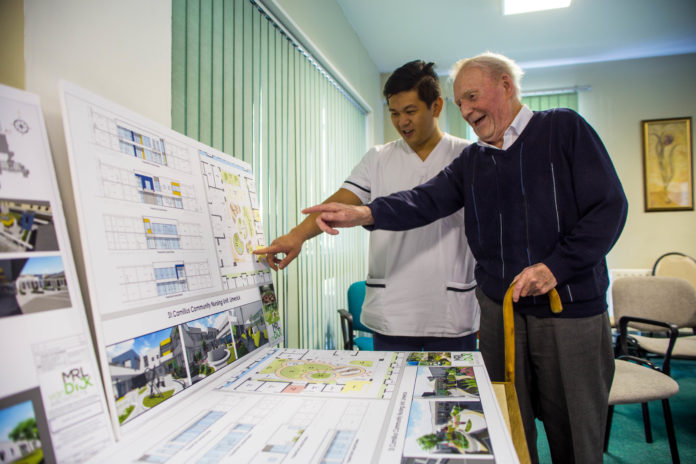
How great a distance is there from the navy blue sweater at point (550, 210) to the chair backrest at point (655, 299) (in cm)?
→ 214

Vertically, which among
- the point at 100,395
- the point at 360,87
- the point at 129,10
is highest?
the point at 360,87

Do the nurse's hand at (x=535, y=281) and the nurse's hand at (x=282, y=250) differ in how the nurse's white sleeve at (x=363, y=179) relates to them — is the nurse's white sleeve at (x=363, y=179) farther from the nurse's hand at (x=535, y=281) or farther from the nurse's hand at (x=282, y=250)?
the nurse's hand at (x=535, y=281)

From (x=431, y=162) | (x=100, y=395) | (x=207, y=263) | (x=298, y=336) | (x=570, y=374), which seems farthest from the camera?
(x=298, y=336)

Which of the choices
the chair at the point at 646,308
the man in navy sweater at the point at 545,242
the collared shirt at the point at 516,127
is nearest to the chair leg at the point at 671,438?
the chair at the point at 646,308

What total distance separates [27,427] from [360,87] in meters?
3.64

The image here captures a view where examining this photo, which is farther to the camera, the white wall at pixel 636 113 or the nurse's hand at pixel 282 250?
the white wall at pixel 636 113

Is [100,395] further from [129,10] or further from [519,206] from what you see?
[519,206]

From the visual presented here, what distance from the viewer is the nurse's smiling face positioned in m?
1.47

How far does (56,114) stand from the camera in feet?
2.43

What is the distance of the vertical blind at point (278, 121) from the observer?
4.53 ft

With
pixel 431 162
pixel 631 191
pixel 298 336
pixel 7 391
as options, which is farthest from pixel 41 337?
pixel 631 191

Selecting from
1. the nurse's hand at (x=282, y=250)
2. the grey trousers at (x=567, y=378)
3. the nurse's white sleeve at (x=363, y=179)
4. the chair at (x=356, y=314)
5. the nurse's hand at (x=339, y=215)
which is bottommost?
the chair at (x=356, y=314)

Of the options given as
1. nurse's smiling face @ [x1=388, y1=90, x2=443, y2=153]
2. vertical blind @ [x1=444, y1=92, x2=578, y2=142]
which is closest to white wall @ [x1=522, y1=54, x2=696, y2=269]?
vertical blind @ [x1=444, y1=92, x2=578, y2=142]

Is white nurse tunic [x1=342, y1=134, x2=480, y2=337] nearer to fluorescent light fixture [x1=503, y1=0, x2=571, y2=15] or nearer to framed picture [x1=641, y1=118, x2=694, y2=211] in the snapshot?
fluorescent light fixture [x1=503, y1=0, x2=571, y2=15]
